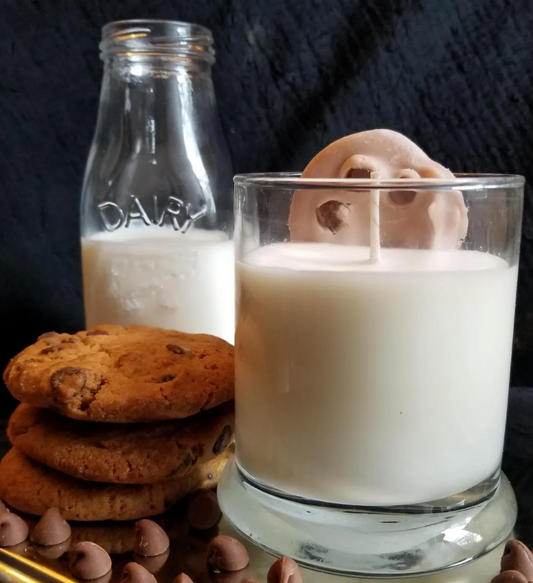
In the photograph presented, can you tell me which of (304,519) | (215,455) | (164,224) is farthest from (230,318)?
(304,519)

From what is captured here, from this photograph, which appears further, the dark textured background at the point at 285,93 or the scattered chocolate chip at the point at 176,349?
the dark textured background at the point at 285,93

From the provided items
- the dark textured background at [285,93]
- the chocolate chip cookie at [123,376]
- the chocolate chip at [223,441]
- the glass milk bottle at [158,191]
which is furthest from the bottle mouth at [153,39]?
the chocolate chip at [223,441]

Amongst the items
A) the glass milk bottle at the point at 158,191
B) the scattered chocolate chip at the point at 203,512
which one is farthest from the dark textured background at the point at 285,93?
the scattered chocolate chip at the point at 203,512

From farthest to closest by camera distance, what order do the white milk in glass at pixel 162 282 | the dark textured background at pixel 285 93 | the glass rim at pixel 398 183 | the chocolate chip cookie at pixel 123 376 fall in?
1. the dark textured background at pixel 285 93
2. the white milk in glass at pixel 162 282
3. the chocolate chip cookie at pixel 123 376
4. the glass rim at pixel 398 183

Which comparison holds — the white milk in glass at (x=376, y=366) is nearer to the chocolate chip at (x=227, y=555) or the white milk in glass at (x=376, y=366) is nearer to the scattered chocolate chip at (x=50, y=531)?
the chocolate chip at (x=227, y=555)

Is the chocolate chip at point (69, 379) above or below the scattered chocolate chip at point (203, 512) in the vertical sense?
above

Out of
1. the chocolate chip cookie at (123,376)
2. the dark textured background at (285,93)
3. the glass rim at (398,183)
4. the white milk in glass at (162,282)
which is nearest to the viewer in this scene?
the glass rim at (398,183)

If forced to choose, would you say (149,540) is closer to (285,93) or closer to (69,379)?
(69,379)

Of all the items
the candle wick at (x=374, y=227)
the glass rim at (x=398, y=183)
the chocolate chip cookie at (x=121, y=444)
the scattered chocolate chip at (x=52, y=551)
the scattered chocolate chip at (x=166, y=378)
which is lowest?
the scattered chocolate chip at (x=52, y=551)

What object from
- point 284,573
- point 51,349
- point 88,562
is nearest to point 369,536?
point 284,573
